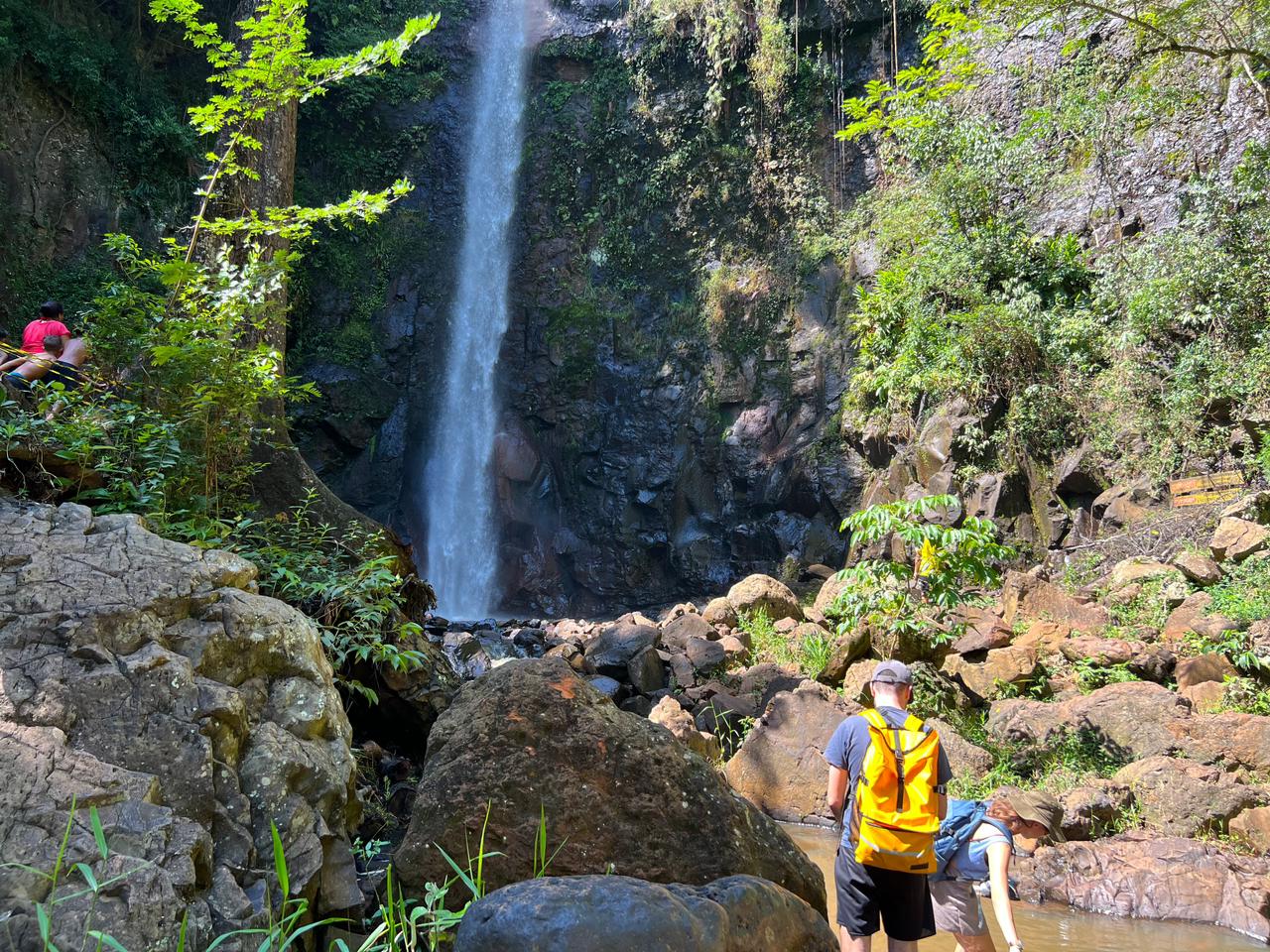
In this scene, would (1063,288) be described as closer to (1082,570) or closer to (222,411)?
(1082,570)

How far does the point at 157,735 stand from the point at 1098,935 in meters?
4.84

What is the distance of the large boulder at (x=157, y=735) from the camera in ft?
6.82

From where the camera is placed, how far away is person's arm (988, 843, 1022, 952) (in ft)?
11.1

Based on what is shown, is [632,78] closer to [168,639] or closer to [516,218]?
[516,218]

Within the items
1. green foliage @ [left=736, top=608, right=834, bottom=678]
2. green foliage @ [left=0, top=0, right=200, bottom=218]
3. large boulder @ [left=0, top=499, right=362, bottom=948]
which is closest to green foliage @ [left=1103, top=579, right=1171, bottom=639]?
green foliage @ [left=736, top=608, right=834, bottom=678]

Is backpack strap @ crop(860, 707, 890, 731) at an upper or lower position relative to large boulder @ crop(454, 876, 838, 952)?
upper

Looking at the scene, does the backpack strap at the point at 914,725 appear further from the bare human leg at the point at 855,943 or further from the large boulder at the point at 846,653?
the large boulder at the point at 846,653

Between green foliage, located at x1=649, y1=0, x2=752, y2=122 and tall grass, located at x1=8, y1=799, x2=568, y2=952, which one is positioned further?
green foliage, located at x1=649, y1=0, x2=752, y2=122

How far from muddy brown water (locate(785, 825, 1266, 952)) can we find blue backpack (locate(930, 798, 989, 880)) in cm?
109

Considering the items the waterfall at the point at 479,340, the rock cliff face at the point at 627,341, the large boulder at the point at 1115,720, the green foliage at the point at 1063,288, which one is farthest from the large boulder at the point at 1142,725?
the waterfall at the point at 479,340

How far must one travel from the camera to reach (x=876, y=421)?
13.5 meters

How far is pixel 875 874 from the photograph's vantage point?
3123mm

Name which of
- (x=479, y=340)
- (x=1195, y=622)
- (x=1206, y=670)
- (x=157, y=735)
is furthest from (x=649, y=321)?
(x=157, y=735)

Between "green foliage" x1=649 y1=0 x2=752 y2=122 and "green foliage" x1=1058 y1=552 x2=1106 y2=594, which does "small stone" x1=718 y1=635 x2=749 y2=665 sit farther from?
"green foliage" x1=649 y1=0 x2=752 y2=122
